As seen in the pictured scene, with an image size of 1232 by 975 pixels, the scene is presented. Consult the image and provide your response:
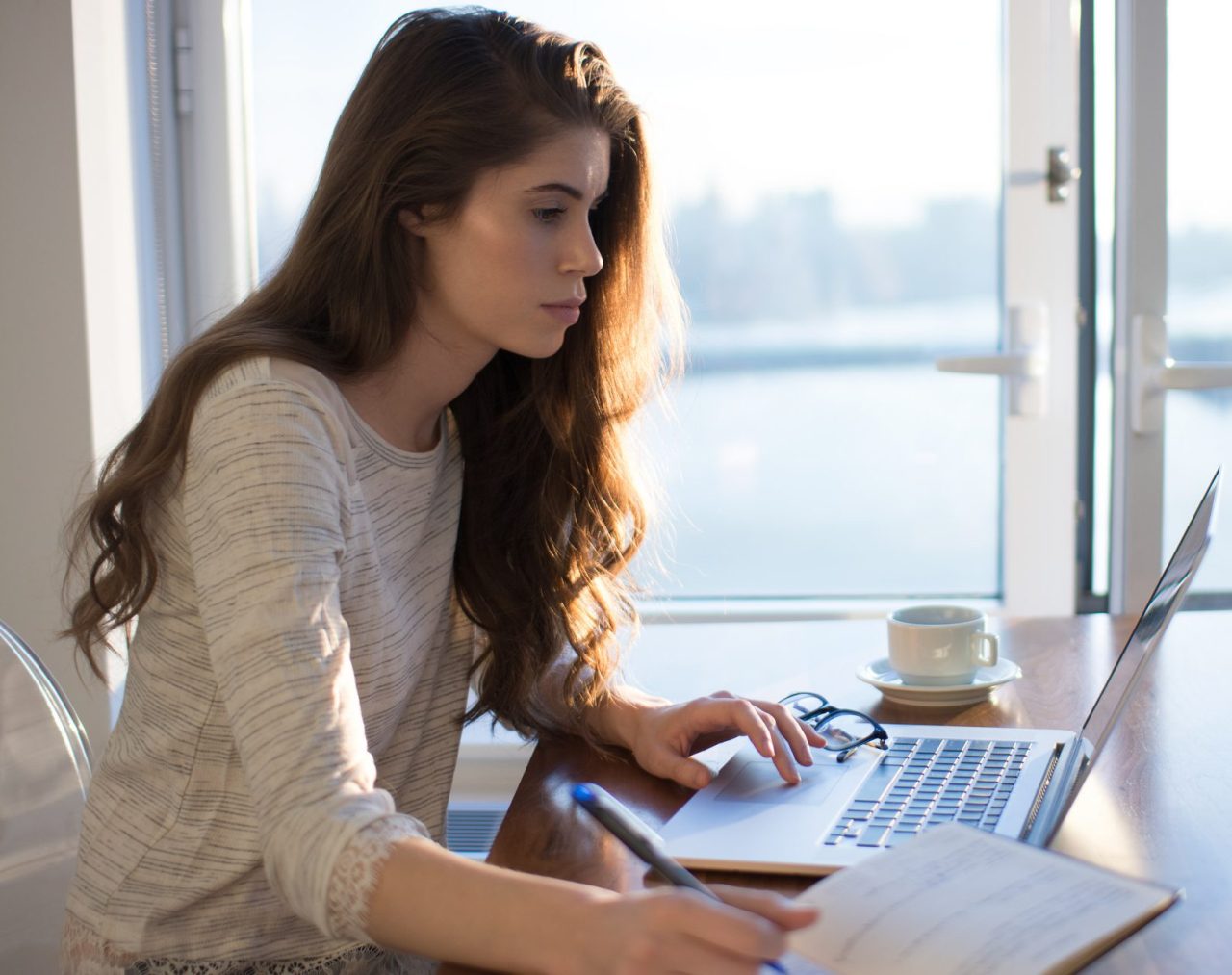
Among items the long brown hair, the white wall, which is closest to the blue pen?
the long brown hair

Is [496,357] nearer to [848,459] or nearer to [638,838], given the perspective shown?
[638,838]

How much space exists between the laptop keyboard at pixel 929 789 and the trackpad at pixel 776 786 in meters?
0.03

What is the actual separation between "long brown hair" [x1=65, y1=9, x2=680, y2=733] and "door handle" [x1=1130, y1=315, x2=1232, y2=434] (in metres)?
1.09

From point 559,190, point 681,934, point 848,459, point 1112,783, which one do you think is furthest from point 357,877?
point 848,459

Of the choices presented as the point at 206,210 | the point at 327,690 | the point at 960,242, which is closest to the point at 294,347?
the point at 327,690

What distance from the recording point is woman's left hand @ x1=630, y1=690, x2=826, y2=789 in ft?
3.16

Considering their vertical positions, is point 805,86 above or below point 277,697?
above

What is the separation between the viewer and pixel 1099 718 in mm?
946

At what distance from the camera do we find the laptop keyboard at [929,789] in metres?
0.82

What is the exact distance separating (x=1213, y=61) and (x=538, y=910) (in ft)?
6.51

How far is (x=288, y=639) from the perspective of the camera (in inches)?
31.0

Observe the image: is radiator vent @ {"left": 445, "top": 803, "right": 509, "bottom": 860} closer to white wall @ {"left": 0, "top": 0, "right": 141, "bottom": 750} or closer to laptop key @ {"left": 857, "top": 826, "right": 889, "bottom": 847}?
white wall @ {"left": 0, "top": 0, "right": 141, "bottom": 750}

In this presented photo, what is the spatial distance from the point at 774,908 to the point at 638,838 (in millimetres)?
137

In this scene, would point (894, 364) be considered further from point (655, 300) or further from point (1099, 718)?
point (1099, 718)
